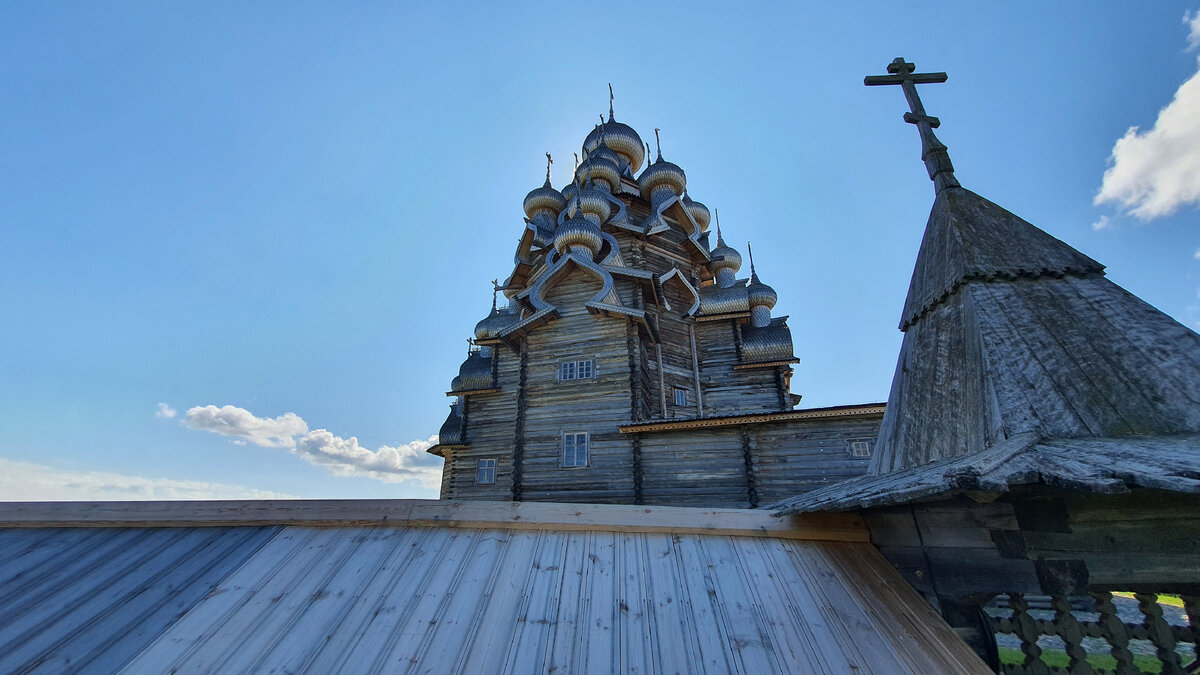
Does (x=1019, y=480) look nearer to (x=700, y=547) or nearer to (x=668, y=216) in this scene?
(x=700, y=547)

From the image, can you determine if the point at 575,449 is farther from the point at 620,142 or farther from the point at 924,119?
the point at 620,142

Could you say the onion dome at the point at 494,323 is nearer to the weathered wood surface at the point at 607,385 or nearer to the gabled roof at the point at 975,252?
the weathered wood surface at the point at 607,385

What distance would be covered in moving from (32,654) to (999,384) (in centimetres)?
578

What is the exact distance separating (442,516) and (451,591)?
26.7 inches

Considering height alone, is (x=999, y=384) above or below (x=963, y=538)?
above

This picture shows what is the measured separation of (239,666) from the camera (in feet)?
7.48

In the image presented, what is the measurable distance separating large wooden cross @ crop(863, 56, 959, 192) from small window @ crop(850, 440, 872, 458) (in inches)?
315

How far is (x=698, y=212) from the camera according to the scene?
2352cm

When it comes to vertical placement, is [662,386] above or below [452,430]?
above

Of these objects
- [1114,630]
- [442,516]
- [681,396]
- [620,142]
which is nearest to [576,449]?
[681,396]

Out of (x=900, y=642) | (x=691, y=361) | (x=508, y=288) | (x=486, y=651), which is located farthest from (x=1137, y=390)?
(x=508, y=288)

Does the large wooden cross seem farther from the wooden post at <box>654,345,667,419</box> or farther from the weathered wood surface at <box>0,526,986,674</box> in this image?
the wooden post at <box>654,345,667,419</box>

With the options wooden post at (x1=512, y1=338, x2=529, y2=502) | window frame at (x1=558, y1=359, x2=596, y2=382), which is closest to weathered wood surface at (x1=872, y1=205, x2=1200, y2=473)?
window frame at (x1=558, y1=359, x2=596, y2=382)

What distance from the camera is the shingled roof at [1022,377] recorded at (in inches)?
84.9
